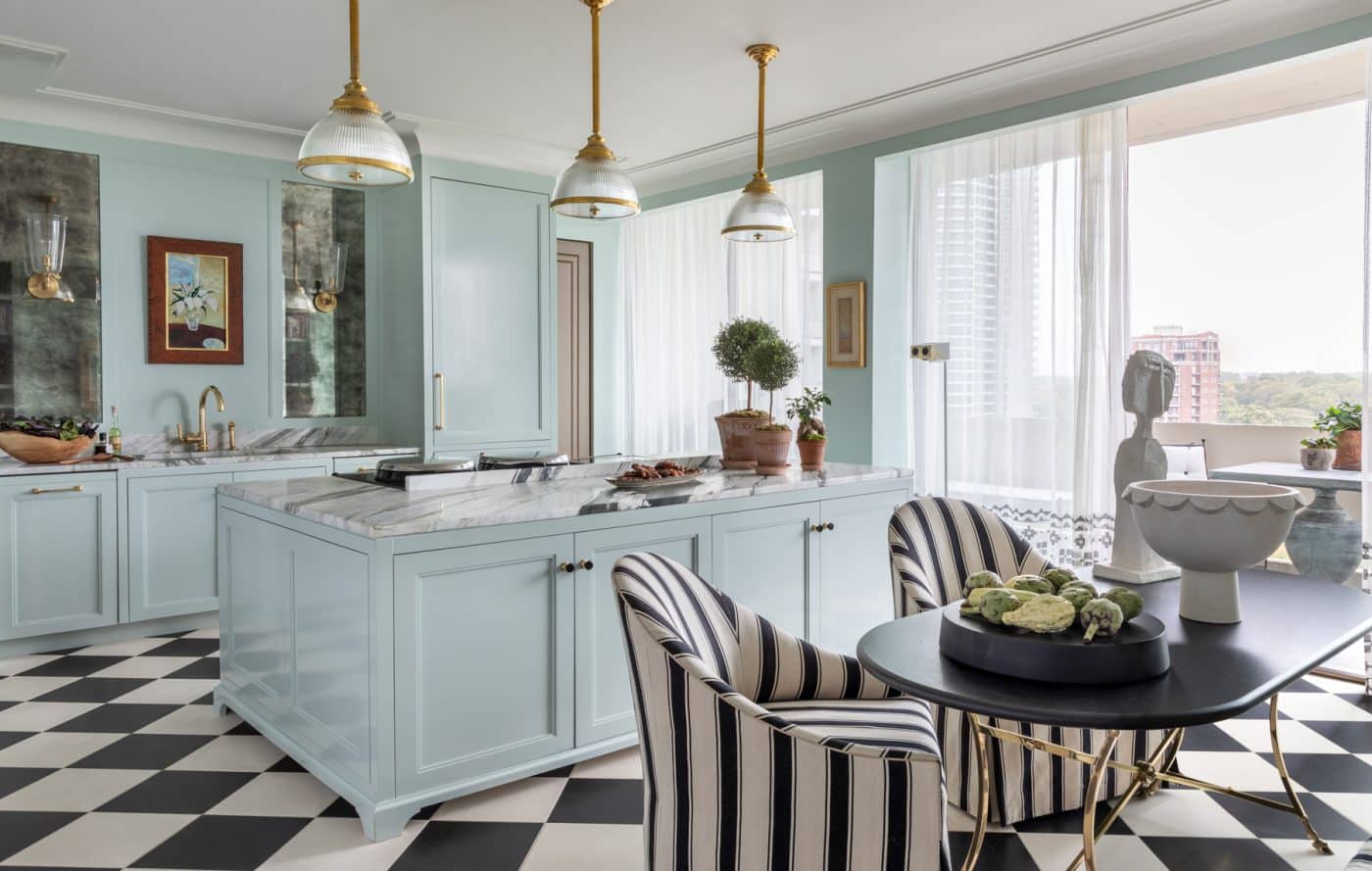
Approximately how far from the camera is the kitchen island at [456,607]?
2322 millimetres

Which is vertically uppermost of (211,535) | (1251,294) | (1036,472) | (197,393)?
(1251,294)

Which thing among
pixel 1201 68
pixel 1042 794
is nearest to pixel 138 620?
pixel 1042 794

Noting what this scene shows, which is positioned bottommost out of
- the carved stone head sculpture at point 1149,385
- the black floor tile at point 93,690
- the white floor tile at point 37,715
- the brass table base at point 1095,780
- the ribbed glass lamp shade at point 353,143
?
the white floor tile at point 37,715

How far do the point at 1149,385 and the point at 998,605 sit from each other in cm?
89

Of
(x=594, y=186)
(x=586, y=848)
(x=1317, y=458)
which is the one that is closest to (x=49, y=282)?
(x=594, y=186)

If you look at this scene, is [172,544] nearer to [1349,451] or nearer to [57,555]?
[57,555]

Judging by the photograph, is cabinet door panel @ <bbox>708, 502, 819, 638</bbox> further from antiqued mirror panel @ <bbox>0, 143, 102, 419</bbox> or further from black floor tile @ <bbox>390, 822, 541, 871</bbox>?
antiqued mirror panel @ <bbox>0, 143, 102, 419</bbox>

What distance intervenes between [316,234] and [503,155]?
119 cm

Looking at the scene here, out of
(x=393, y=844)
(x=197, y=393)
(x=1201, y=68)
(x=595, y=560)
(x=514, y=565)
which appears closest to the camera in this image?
(x=393, y=844)

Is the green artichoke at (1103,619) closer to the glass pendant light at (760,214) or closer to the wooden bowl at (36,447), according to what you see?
the glass pendant light at (760,214)

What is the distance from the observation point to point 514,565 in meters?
2.52

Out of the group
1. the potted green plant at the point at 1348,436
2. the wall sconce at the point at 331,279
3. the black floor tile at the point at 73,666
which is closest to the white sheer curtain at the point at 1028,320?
the potted green plant at the point at 1348,436

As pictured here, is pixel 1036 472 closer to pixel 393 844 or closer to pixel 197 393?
pixel 393 844

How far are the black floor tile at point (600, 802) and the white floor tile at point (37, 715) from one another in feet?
6.32
